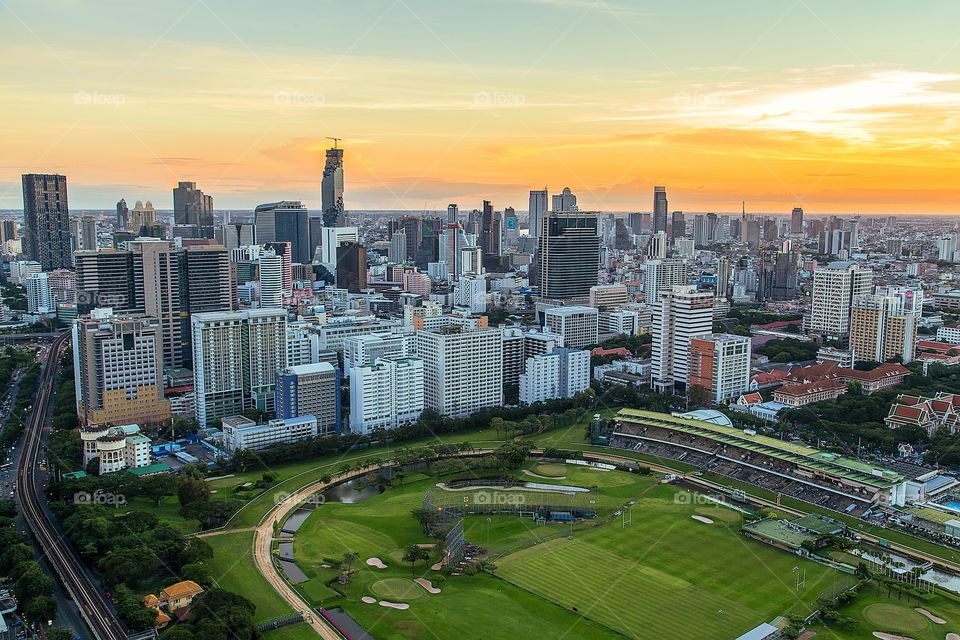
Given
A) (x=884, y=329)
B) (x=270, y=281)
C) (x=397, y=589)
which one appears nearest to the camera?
(x=397, y=589)

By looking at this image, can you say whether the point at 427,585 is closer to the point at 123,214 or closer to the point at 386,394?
the point at 386,394

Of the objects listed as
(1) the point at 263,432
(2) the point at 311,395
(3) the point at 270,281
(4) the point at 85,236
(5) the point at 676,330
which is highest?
(4) the point at 85,236

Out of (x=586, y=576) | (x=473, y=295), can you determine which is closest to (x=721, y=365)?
(x=586, y=576)

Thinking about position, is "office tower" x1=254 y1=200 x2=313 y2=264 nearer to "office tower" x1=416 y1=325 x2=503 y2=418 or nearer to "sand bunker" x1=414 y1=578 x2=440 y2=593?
"office tower" x1=416 y1=325 x2=503 y2=418

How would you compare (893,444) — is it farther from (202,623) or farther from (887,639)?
(202,623)

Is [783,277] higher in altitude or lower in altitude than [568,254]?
lower

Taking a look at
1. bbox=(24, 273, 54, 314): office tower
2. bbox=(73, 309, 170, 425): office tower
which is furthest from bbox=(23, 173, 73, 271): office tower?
bbox=(73, 309, 170, 425): office tower
